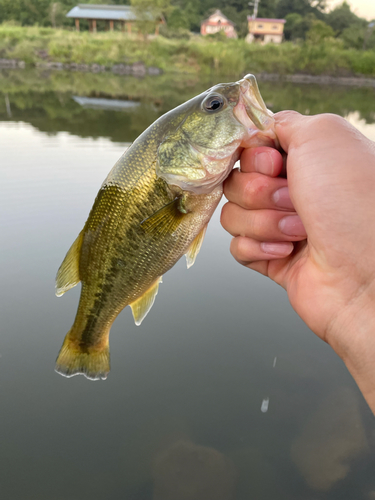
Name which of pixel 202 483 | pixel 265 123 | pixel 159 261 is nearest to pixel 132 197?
pixel 159 261

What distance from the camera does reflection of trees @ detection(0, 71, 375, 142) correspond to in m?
14.7

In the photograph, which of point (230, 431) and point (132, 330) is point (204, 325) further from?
point (230, 431)

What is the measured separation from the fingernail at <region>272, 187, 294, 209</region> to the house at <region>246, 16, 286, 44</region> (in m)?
70.8

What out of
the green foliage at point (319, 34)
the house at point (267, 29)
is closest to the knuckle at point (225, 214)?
the green foliage at point (319, 34)

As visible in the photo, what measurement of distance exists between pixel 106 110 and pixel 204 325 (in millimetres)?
15748

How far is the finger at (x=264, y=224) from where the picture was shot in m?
2.02

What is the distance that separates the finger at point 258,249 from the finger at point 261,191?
0.23m

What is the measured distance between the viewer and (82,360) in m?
2.46

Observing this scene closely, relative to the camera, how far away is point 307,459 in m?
3.36

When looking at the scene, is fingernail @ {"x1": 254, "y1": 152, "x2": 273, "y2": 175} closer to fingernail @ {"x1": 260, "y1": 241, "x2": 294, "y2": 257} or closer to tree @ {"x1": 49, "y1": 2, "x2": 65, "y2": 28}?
fingernail @ {"x1": 260, "y1": 241, "x2": 294, "y2": 257}

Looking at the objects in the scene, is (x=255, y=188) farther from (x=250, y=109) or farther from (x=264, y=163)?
(x=250, y=109)

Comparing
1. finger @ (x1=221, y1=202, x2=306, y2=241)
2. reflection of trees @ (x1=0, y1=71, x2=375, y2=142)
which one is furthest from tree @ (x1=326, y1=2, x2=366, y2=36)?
finger @ (x1=221, y1=202, x2=306, y2=241)

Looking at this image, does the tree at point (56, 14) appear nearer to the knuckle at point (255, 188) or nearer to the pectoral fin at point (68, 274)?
the pectoral fin at point (68, 274)

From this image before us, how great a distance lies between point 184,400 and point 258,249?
2.44m
